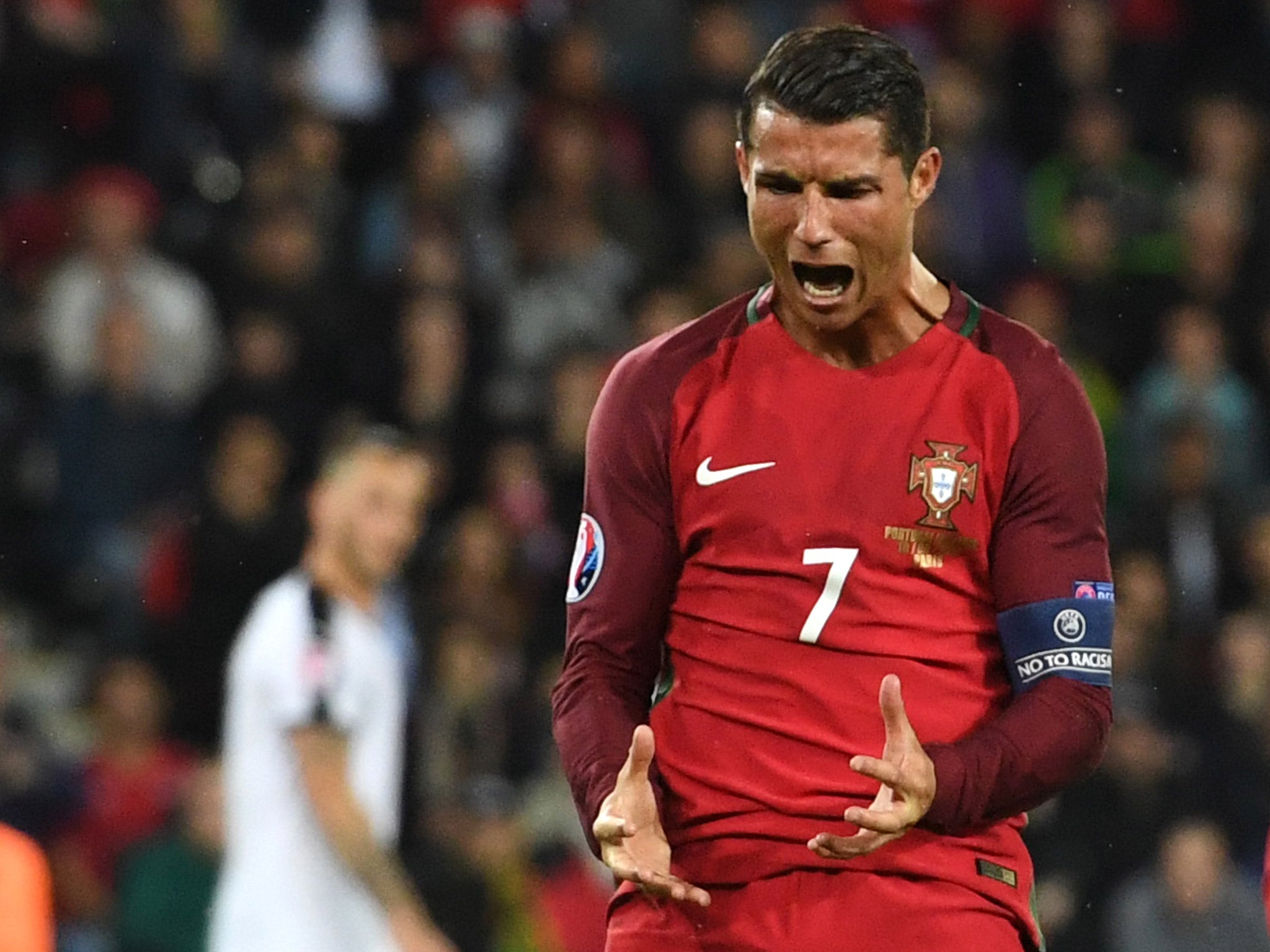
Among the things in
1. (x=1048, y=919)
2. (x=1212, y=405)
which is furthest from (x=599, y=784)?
(x=1212, y=405)

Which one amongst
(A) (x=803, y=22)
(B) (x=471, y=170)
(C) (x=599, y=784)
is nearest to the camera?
(C) (x=599, y=784)

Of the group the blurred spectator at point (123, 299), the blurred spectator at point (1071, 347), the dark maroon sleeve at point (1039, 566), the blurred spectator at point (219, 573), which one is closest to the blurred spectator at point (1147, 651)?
the blurred spectator at point (1071, 347)

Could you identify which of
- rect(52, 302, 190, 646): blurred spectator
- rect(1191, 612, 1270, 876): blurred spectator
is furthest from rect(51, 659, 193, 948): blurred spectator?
rect(1191, 612, 1270, 876): blurred spectator

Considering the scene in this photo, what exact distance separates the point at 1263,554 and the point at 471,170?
12.3ft

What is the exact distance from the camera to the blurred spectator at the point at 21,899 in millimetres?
3498

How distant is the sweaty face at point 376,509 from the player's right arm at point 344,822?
50cm

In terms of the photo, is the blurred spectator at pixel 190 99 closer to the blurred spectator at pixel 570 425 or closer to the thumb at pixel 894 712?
the blurred spectator at pixel 570 425

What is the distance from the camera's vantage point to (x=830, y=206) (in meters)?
3.13

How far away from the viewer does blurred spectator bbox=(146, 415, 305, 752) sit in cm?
811

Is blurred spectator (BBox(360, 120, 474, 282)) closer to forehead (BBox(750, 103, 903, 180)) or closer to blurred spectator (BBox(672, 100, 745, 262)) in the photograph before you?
blurred spectator (BBox(672, 100, 745, 262))

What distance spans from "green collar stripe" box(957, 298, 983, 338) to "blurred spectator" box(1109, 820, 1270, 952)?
4666 mm

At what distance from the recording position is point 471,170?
10062 millimetres

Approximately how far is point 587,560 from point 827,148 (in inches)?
27.8

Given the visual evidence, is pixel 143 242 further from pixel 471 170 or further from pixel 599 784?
pixel 599 784
